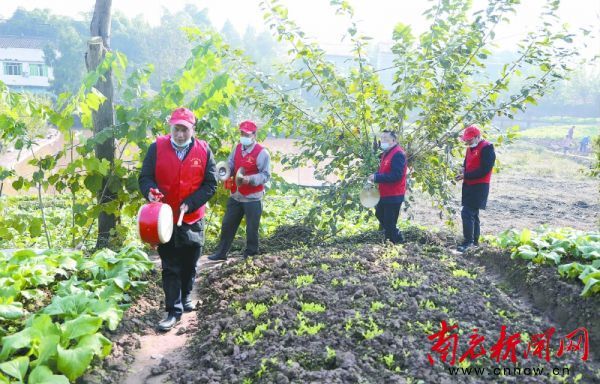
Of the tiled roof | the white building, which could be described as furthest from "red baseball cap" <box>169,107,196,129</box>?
the tiled roof

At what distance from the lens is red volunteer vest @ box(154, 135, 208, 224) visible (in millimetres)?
4609

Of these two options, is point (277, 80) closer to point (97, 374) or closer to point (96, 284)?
point (96, 284)

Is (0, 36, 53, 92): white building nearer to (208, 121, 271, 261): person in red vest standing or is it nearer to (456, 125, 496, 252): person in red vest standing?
(208, 121, 271, 261): person in red vest standing

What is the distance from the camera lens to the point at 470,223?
7.23m

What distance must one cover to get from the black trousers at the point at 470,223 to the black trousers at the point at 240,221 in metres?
2.71

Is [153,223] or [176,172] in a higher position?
[176,172]

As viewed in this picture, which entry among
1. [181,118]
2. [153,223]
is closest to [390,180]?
[181,118]

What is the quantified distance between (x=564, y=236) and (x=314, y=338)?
3866 mm

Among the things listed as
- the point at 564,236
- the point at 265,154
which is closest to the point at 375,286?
the point at 265,154

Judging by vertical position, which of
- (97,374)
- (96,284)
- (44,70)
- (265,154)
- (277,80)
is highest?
(44,70)

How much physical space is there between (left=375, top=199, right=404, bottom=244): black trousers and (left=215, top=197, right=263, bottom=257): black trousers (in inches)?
63.1

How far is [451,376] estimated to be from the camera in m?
3.35

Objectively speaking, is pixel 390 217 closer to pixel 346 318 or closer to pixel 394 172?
pixel 394 172

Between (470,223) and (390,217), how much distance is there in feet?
3.69
